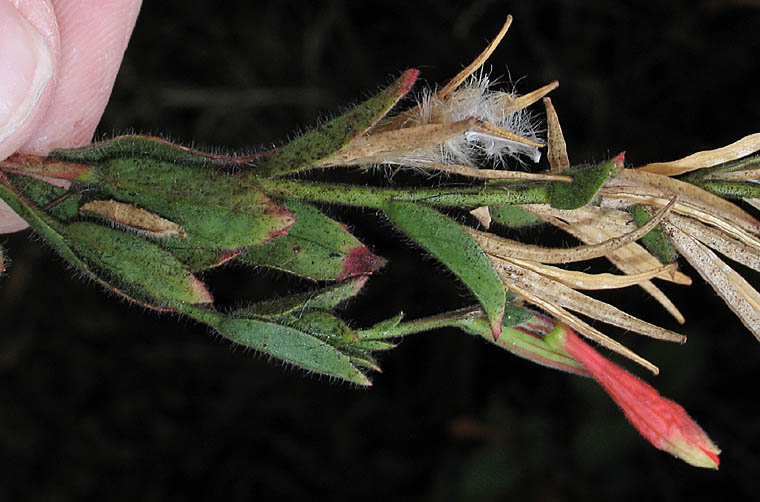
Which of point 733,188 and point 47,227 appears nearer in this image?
point 733,188

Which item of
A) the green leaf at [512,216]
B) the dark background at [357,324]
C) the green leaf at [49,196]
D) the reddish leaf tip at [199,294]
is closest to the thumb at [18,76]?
the green leaf at [49,196]

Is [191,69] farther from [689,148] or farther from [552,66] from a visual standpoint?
[689,148]

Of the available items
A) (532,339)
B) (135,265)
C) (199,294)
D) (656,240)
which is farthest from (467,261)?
(135,265)

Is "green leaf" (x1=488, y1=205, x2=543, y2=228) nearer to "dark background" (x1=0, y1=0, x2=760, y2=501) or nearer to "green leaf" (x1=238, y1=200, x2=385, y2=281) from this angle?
"green leaf" (x1=238, y1=200, x2=385, y2=281)

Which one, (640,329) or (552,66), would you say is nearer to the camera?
(640,329)

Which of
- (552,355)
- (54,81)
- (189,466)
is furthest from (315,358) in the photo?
(189,466)

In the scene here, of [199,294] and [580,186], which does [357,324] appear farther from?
[580,186]

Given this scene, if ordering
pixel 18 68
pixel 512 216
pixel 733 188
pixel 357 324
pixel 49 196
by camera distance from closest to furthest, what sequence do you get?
pixel 733 188 → pixel 512 216 → pixel 49 196 → pixel 18 68 → pixel 357 324

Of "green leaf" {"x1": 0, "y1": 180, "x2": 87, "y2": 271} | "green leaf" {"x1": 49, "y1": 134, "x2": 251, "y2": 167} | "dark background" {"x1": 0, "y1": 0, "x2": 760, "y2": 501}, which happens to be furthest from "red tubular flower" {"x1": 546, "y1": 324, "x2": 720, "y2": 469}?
"dark background" {"x1": 0, "y1": 0, "x2": 760, "y2": 501}
